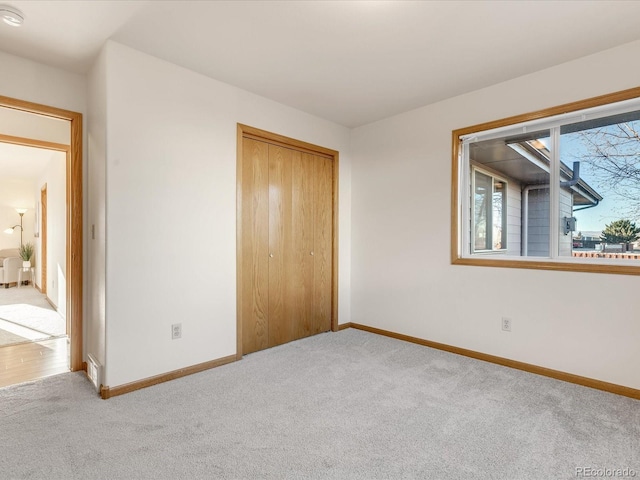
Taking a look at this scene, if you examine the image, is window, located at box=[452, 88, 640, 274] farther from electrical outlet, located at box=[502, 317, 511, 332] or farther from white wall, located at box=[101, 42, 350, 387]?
white wall, located at box=[101, 42, 350, 387]

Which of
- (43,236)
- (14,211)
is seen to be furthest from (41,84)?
(14,211)

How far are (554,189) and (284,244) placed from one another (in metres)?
2.46

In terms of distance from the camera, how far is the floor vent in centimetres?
237

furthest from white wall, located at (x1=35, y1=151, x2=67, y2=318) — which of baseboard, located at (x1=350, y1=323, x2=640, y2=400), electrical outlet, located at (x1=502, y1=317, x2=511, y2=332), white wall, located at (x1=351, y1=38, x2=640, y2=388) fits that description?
electrical outlet, located at (x1=502, y1=317, x2=511, y2=332)

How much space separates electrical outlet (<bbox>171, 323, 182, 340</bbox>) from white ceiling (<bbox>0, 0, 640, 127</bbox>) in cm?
204

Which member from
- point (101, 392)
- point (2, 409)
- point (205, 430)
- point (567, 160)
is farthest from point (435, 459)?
point (2, 409)

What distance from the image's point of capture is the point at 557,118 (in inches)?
106

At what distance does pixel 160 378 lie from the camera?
8.31 ft

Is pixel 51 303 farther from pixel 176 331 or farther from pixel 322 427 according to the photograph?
pixel 322 427

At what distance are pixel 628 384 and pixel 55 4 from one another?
437cm

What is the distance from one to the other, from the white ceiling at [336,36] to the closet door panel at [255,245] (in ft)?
2.27

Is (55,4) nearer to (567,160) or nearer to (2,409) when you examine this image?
(2,409)

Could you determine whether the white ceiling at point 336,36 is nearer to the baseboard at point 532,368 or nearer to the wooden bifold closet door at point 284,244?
the wooden bifold closet door at point 284,244

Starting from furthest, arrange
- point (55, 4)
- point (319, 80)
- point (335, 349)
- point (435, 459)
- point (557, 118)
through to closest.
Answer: point (335, 349)
point (319, 80)
point (557, 118)
point (55, 4)
point (435, 459)
